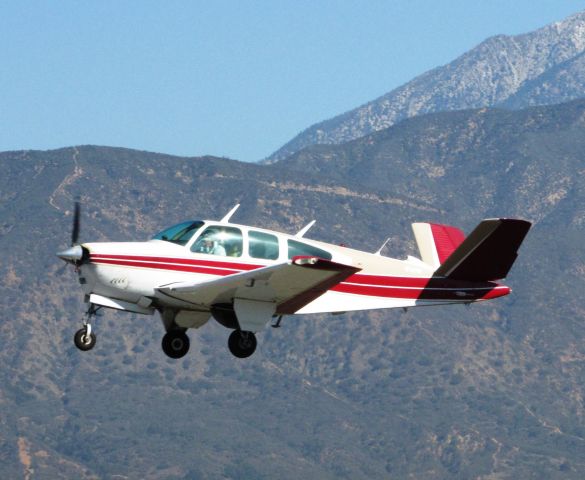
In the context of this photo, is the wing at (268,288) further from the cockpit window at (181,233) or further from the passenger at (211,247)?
the cockpit window at (181,233)

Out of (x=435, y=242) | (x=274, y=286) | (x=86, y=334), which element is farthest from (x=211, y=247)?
(x=435, y=242)

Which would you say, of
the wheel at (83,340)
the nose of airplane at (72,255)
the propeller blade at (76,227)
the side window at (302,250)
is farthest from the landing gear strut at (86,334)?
the side window at (302,250)

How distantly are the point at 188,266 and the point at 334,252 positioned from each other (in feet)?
14.4

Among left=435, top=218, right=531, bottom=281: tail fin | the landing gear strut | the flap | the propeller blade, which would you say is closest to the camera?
the flap

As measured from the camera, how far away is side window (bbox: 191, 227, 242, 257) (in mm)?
41250

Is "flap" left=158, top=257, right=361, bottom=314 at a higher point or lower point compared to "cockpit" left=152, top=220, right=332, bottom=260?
lower

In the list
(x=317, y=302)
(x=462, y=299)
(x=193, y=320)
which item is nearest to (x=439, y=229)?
(x=462, y=299)

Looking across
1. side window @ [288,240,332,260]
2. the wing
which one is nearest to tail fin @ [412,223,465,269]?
side window @ [288,240,332,260]

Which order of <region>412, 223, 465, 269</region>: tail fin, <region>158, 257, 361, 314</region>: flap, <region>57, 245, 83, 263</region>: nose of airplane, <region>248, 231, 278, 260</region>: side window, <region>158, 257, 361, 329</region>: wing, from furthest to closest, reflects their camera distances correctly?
<region>412, 223, 465, 269</region>: tail fin, <region>248, 231, 278, 260</region>: side window, <region>57, 245, 83, 263</region>: nose of airplane, <region>158, 257, 361, 329</region>: wing, <region>158, 257, 361, 314</region>: flap

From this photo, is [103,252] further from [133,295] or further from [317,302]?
[317,302]

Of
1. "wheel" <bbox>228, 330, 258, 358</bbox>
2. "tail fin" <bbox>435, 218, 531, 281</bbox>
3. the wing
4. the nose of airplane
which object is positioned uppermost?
the nose of airplane

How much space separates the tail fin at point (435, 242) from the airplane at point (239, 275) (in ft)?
6.70

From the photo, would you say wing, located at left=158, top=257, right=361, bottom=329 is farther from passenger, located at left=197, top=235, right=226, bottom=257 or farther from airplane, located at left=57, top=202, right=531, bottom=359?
passenger, located at left=197, top=235, right=226, bottom=257

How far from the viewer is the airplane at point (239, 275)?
4022cm
